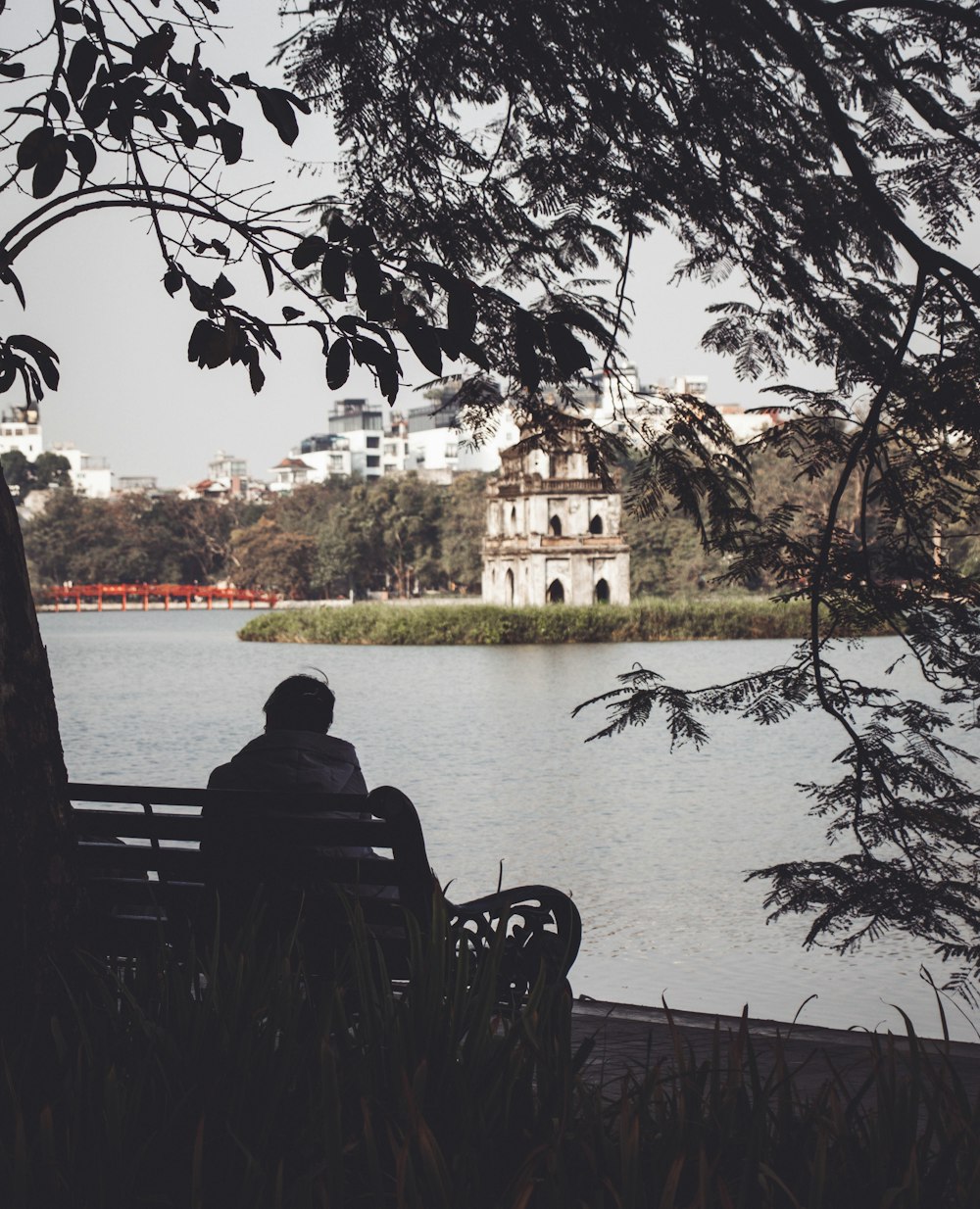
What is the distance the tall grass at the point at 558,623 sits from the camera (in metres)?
43.5

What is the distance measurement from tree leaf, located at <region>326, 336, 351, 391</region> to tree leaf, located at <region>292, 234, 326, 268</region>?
171 millimetres

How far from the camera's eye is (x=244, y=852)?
341 centimetres

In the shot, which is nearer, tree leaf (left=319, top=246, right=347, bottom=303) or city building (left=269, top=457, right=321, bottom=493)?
tree leaf (left=319, top=246, right=347, bottom=303)

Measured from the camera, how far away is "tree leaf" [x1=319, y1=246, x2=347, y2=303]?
3.25 m

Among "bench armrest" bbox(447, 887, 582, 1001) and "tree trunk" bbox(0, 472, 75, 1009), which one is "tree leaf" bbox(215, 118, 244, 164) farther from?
"bench armrest" bbox(447, 887, 582, 1001)

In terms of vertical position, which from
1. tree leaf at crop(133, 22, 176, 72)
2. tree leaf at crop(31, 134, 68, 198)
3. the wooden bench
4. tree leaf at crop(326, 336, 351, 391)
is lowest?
the wooden bench

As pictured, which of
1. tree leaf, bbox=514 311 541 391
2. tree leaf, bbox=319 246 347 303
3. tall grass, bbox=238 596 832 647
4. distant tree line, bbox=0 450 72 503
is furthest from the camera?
distant tree line, bbox=0 450 72 503

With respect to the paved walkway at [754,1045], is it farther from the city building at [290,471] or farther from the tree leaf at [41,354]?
the city building at [290,471]

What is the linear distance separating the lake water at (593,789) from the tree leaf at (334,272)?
3.27 m

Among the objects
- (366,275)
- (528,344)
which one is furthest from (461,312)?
(528,344)

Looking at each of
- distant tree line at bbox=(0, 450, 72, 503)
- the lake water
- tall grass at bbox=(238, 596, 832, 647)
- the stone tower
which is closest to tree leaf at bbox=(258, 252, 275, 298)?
the lake water

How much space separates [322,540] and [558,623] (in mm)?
40356

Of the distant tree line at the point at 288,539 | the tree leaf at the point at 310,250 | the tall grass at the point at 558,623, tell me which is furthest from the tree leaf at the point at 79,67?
the distant tree line at the point at 288,539

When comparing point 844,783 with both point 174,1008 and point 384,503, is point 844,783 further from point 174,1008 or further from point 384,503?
point 384,503
